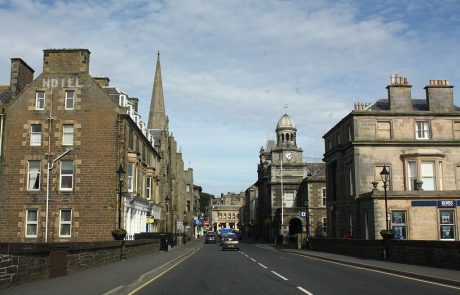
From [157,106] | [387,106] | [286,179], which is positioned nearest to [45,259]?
[387,106]

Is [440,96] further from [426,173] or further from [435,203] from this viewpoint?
[435,203]

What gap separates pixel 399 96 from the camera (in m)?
44.7

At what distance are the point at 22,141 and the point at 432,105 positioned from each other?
115 ft

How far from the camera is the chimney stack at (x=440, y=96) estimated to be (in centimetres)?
4462

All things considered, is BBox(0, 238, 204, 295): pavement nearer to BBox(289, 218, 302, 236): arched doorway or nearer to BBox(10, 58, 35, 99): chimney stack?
BBox(10, 58, 35, 99): chimney stack

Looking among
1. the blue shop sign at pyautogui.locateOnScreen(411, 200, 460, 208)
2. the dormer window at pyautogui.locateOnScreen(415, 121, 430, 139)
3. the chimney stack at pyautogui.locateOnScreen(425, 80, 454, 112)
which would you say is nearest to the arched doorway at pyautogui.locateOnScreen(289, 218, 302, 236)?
the dormer window at pyautogui.locateOnScreen(415, 121, 430, 139)

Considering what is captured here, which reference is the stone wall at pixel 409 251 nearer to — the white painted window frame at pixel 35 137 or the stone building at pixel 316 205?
the white painted window frame at pixel 35 137

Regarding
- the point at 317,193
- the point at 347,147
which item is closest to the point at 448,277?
the point at 347,147

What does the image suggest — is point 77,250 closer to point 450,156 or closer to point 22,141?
point 22,141

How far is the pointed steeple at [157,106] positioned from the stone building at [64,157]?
36367 millimetres

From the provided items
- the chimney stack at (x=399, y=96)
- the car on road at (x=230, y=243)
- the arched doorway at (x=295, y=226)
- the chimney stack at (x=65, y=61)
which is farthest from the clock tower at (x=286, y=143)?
the chimney stack at (x=65, y=61)

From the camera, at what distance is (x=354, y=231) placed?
43438 mm

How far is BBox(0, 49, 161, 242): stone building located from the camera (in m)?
38.8

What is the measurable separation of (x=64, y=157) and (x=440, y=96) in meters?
32.8
